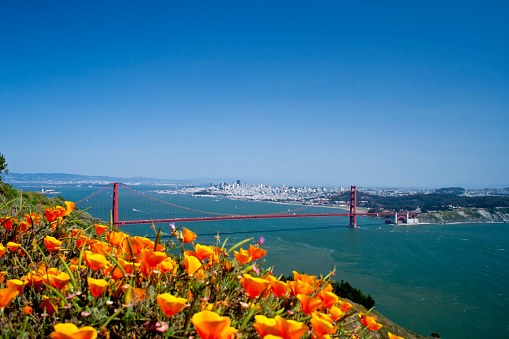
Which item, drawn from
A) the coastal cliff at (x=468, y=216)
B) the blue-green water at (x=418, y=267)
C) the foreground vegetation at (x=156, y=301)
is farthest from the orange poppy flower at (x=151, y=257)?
the coastal cliff at (x=468, y=216)

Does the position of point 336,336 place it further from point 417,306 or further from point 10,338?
point 417,306

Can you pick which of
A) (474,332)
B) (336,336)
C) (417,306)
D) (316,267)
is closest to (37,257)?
(336,336)

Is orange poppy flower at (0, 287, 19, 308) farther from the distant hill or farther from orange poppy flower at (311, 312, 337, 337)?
the distant hill

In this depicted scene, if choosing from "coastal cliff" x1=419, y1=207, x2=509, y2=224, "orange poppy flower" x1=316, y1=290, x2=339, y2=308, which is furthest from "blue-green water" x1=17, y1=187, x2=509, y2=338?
"orange poppy flower" x1=316, y1=290, x2=339, y2=308

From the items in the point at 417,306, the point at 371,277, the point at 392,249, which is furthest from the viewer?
the point at 392,249

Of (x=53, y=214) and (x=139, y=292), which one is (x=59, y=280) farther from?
(x=53, y=214)

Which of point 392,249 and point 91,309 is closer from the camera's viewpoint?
point 91,309
